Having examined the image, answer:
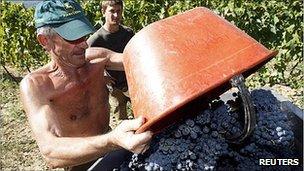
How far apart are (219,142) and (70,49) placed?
0.87 metres

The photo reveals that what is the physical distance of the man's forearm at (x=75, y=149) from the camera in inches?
59.9

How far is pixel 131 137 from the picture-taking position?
143 centimetres

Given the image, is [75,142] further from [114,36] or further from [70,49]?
[114,36]

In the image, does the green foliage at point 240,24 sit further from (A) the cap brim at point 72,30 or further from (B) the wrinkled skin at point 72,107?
(A) the cap brim at point 72,30

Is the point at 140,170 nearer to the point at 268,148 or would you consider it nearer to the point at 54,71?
the point at 268,148

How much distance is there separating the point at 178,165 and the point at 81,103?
3.34 feet

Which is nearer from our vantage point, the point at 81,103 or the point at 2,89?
the point at 81,103

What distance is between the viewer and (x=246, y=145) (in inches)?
70.8

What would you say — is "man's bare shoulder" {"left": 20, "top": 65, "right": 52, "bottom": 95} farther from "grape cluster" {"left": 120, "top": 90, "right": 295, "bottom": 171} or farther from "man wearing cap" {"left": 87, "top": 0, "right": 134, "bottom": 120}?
"man wearing cap" {"left": 87, "top": 0, "right": 134, "bottom": 120}

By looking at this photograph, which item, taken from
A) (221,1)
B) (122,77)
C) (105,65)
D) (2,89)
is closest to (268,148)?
(105,65)

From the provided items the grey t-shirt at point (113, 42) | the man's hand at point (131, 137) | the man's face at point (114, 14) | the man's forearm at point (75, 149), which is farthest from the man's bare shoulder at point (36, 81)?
the man's face at point (114, 14)

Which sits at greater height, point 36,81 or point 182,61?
point 182,61

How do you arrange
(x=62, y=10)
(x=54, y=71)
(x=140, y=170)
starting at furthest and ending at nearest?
(x=54, y=71)
(x=62, y=10)
(x=140, y=170)

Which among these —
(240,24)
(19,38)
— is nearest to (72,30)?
(240,24)
